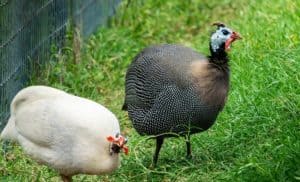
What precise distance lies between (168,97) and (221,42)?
0.48 m

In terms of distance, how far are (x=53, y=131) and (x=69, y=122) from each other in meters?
0.11

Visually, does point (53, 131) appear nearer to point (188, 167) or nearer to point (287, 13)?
point (188, 167)

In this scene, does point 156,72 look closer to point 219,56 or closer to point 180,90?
point 180,90

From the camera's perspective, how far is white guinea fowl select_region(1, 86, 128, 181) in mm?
5457

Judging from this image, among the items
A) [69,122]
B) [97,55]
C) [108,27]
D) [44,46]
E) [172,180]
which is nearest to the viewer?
[69,122]

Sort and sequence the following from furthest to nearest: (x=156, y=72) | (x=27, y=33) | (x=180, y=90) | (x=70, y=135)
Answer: (x=27, y=33)
(x=156, y=72)
(x=180, y=90)
(x=70, y=135)

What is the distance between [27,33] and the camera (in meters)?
7.34

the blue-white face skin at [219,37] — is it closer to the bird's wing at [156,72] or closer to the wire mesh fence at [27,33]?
the bird's wing at [156,72]

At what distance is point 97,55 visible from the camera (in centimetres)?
868

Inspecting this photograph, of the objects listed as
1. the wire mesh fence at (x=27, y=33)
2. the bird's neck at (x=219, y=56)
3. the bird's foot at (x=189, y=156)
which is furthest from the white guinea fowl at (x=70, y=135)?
the wire mesh fence at (x=27, y=33)

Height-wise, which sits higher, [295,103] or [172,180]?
[295,103]

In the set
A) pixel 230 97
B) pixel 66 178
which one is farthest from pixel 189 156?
pixel 66 178

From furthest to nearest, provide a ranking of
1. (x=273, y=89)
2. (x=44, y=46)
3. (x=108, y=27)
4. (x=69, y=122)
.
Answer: (x=108, y=27)
(x=44, y=46)
(x=273, y=89)
(x=69, y=122)

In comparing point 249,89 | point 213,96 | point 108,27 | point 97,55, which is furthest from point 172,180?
point 108,27
